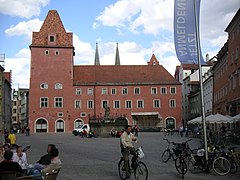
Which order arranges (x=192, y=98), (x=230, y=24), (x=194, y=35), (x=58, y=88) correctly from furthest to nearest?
(x=192, y=98) < (x=58, y=88) < (x=230, y=24) < (x=194, y=35)

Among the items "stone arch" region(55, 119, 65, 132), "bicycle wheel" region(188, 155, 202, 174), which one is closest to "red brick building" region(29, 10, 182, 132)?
"stone arch" region(55, 119, 65, 132)

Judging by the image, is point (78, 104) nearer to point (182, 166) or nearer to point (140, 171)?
point (182, 166)

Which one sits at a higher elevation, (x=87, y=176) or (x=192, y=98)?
(x=192, y=98)

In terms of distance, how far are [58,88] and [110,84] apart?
9.92 meters

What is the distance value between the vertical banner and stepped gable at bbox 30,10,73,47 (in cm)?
5947

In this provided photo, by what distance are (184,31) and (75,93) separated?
59.3 m

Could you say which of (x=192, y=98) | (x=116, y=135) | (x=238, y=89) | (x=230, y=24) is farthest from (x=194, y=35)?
(x=192, y=98)

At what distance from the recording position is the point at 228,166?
42.3 feet

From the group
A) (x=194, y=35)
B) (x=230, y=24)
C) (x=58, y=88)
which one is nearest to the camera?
(x=194, y=35)

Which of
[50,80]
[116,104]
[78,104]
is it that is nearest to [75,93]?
[78,104]

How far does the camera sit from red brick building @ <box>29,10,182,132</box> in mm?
70188

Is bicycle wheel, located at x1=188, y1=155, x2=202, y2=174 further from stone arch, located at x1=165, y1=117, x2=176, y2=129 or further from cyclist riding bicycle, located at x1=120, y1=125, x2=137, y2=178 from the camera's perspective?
stone arch, located at x1=165, y1=117, x2=176, y2=129

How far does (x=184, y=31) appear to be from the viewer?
14023mm

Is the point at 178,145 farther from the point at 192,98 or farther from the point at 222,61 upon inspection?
the point at 192,98
